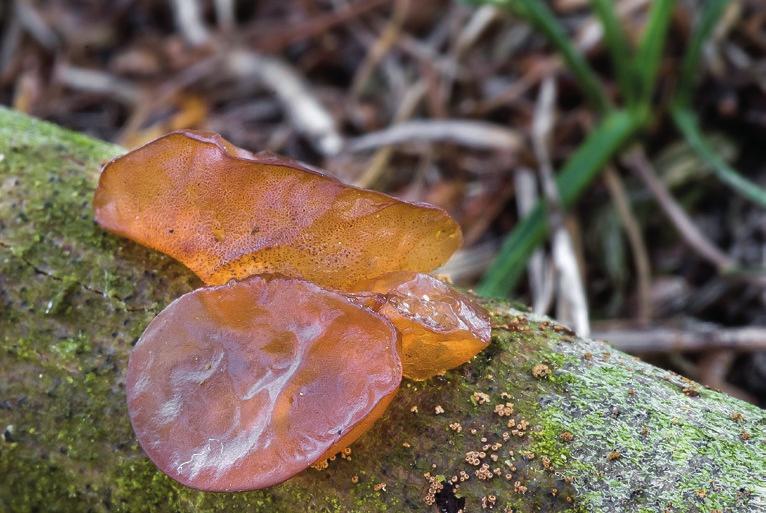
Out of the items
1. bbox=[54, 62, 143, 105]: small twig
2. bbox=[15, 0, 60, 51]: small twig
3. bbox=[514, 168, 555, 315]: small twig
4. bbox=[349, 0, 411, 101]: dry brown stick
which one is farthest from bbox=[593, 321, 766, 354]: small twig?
bbox=[15, 0, 60, 51]: small twig

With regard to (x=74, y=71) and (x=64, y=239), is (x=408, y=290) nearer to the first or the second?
(x=64, y=239)

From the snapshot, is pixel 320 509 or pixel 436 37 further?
pixel 436 37

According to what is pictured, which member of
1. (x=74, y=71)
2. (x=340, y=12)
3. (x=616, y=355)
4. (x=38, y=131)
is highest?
(x=616, y=355)

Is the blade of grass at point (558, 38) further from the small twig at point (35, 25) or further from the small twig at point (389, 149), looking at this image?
the small twig at point (35, 25)

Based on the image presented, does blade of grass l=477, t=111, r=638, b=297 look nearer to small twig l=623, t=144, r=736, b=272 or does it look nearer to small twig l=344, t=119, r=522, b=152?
small twig l=623, t=144, r=736, b=272

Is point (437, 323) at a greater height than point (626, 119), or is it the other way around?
point (437, 323)

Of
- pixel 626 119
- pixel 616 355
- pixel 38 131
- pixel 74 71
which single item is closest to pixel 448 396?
pixel 616 355

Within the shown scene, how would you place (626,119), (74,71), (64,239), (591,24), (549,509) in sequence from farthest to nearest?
(74,71)
(591,24)
(626,119)
(64,239)
(549,509)

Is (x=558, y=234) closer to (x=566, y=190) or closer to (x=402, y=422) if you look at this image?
(x=566, y=190)
